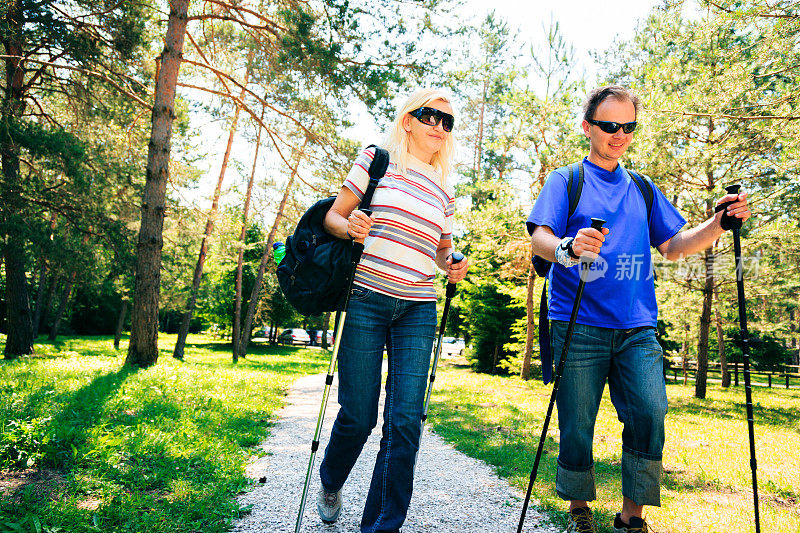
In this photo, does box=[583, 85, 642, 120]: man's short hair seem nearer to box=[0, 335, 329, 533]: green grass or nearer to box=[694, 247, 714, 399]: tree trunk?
box=[0, 335, 329, 533]: green grass

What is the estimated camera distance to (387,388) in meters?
2.69

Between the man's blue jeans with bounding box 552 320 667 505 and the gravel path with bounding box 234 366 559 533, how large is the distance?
2.17 ft

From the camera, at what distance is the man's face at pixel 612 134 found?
2664mm

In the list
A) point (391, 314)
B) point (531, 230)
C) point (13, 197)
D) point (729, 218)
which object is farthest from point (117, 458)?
point (13, 197)

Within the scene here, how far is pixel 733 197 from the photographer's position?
2.45 meters

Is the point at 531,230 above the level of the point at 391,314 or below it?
above

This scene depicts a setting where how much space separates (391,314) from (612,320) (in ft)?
3.70

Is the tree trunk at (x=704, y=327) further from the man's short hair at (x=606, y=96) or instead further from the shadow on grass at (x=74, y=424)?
the shadow on grass at (x=74, y=424)

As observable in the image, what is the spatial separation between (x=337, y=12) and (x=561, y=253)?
27.4 feet

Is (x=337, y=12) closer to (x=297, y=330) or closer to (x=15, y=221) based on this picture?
(x=15, y=221)

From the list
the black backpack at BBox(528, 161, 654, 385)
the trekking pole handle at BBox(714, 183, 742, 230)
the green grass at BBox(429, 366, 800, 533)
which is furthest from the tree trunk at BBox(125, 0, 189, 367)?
the trekking pole handle at BBox(714, 183, 742, 230)

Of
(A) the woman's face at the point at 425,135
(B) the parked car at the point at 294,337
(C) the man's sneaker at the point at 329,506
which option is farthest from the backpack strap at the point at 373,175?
(B) the parked car at the point at 294,337

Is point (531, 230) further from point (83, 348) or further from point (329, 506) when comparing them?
point (83, 348)

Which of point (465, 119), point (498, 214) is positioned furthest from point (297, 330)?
point (498, 214)
